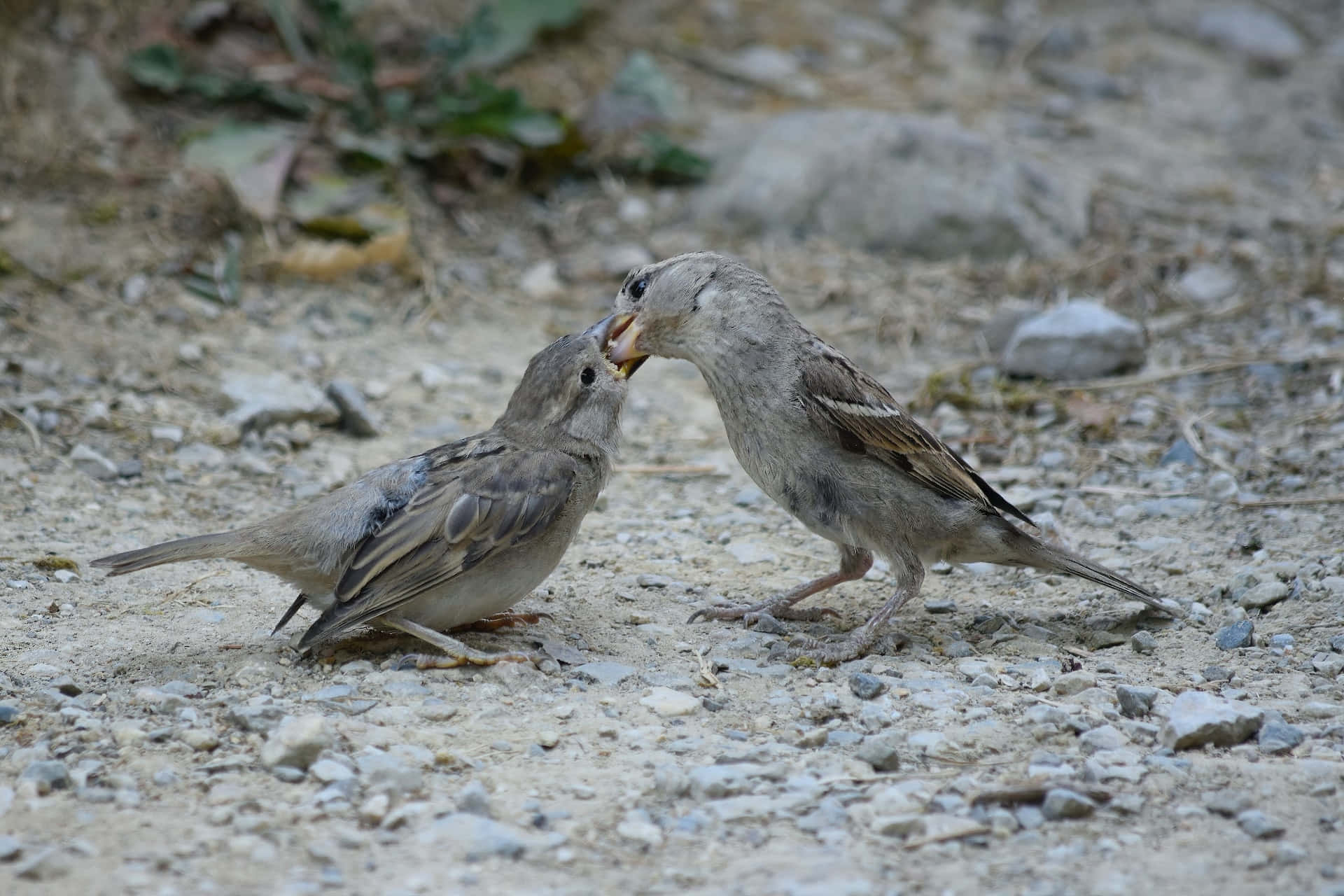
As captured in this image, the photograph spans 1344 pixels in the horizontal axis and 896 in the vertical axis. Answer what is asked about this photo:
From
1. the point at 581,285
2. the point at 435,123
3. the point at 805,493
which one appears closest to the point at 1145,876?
the point at 805,493

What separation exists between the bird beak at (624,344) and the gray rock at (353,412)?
2089 millimetres

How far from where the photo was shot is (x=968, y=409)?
23.7ft

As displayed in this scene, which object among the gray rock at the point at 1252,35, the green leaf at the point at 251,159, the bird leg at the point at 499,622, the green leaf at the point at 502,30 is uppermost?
the gray rock at the point at 1252,35

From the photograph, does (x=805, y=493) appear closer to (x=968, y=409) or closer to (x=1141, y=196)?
(x=968, y=409)

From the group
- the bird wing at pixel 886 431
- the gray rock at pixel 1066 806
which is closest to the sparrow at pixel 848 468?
the bird wing at pixel 886 431

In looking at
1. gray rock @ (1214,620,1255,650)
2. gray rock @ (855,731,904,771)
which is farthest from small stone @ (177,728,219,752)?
gray rock @ (1214,620,1255,650)

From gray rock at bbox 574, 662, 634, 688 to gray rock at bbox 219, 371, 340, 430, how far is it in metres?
2.91

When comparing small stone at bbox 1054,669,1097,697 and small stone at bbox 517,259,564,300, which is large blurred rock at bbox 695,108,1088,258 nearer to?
small stone at bbox 517,259,564,300

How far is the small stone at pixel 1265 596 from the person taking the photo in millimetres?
4984

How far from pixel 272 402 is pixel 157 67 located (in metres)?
3.36

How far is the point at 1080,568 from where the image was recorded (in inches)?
195

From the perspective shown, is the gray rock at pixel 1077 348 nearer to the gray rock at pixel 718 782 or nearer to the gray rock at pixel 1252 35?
the gray rock at pixel 718 782

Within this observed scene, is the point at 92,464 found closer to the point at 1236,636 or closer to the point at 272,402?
the point at 272,402

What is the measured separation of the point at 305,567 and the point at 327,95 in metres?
5.39
